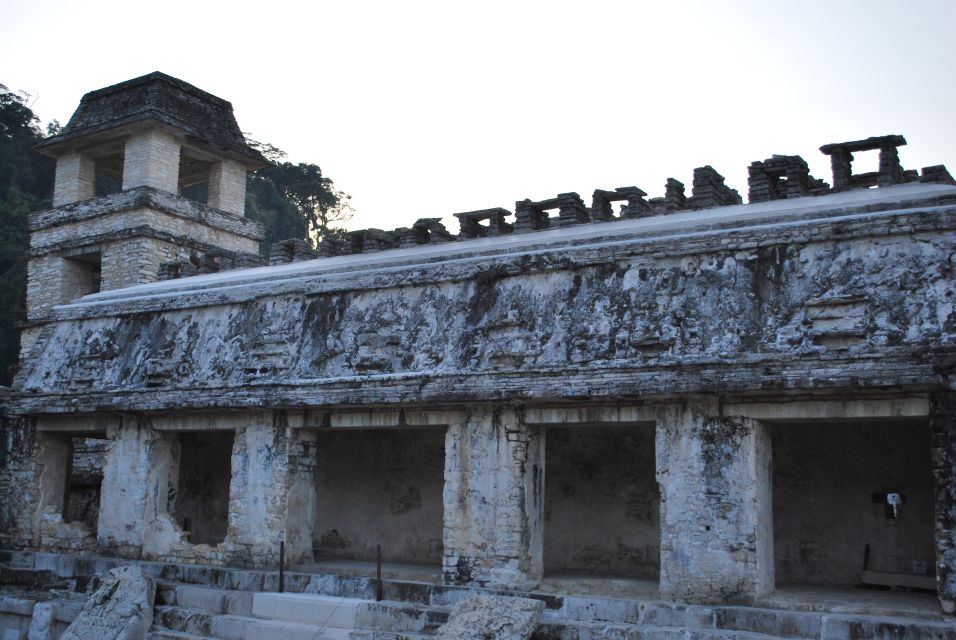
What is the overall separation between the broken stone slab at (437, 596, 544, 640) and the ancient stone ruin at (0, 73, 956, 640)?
Result: 76mm

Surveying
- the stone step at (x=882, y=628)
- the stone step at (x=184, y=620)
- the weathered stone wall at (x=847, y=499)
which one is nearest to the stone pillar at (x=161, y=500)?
the stone step at (x=184, y=620)

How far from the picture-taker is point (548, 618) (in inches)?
403

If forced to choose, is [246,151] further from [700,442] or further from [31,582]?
[700,442]

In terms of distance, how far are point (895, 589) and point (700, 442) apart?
307cm

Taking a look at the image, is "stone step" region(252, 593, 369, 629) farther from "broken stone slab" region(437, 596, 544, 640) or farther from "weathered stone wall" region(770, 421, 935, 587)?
"weathered stone wall" region(770, 421, 935, 587)

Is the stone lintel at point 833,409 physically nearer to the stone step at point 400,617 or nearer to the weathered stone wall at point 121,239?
the stone step at point 400,617

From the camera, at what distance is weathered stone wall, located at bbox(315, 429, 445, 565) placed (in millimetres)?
14742

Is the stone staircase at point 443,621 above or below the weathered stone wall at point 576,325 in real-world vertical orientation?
below

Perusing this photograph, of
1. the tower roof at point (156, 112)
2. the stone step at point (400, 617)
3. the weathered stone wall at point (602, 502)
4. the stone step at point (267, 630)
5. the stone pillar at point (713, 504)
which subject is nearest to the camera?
the stone pillar at point (713, 504)

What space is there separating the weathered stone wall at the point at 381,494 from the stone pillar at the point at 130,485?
2379 mm

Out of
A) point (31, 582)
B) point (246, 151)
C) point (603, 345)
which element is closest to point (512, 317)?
point (603, 345)

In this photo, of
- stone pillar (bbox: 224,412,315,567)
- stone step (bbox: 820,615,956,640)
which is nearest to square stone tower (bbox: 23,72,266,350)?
stone pillar (bbox: 224,412,315,567)

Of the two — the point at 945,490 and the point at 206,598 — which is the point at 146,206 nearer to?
the point at 206,598

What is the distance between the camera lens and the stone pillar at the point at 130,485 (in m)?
14.1
